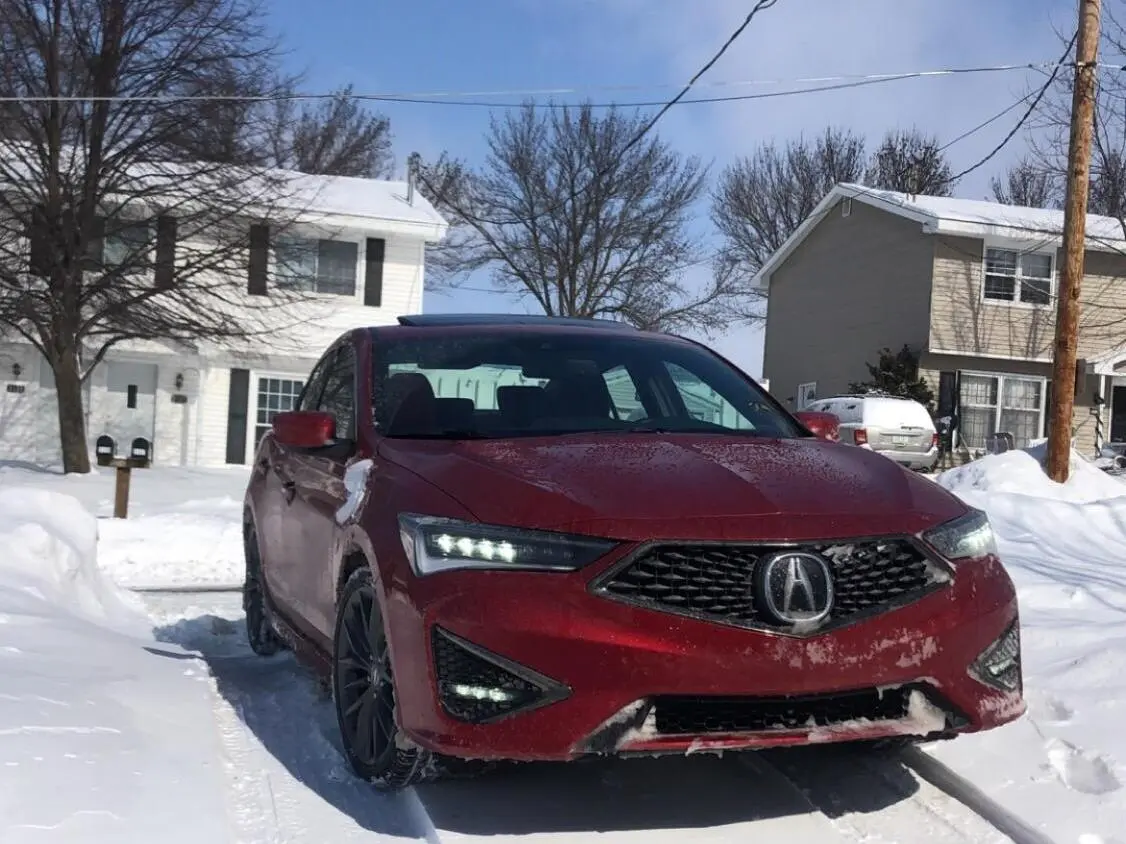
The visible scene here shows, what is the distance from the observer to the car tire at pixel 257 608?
6047 millimetres

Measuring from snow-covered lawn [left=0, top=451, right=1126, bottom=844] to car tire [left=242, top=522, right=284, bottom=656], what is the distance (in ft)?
0.37

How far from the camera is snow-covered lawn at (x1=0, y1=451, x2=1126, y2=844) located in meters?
3.47

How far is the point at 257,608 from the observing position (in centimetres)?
623

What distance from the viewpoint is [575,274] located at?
121ft

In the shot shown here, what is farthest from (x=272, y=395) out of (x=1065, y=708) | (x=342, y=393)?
(x=1065, y=708)

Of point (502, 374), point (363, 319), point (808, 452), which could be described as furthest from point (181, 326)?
point (808, 452)

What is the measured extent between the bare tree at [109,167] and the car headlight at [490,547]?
14.9 meters

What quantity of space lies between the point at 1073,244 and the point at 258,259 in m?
12.3

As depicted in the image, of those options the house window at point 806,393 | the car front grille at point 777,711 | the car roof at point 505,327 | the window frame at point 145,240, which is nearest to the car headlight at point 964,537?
the car front grille at point 777,711

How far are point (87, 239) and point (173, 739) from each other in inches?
587

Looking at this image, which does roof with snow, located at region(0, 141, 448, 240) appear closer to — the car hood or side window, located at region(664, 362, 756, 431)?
side window, located at region(664, 362, 756, 431)

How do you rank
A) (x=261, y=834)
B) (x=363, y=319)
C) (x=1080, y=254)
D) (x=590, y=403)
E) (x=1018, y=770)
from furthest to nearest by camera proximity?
(x=363, y=319) → (x=1080, y=254) → (x=590, y=403) → (x=1018, y=770) → (x=261, y=834)

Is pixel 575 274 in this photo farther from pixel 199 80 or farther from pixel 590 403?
pixel 590 403

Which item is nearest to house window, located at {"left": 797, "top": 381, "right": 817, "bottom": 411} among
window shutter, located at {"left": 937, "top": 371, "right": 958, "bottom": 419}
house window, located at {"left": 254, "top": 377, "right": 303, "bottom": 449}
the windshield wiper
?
window shutter, located at {"left": 937, "top": 371, "right": 958, "bottom": 419}
